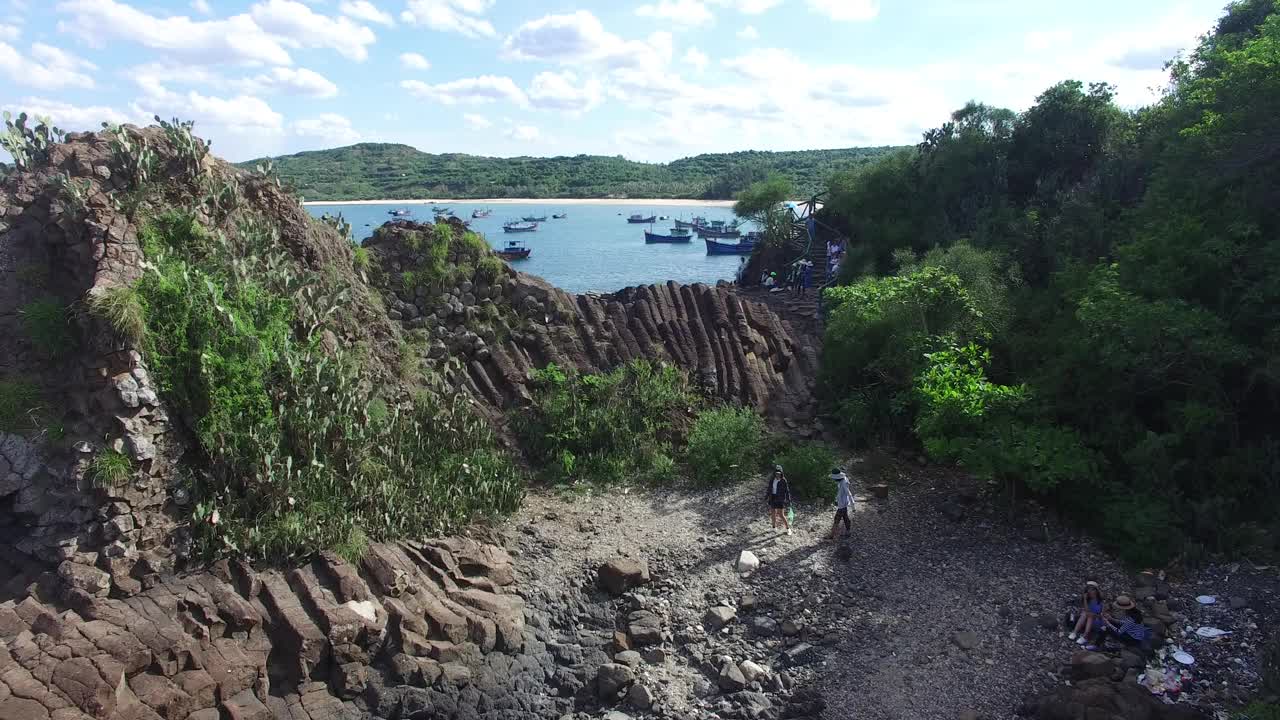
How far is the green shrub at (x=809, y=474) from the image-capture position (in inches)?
611

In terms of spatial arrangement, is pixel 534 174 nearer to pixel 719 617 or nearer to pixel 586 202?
pixel 586 202

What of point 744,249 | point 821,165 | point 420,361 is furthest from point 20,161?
point 821,165

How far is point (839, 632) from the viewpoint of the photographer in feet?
38.1

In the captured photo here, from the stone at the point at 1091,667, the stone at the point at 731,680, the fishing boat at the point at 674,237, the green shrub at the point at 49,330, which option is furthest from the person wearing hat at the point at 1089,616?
the fishing boat at the point at 674,237

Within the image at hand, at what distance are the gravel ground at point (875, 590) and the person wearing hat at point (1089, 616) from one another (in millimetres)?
197

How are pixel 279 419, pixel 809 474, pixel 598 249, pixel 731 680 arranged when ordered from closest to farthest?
pixel 731 680, pixel 279 419, pixel 809 474, pixel 598 249

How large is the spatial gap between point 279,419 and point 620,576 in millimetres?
5998

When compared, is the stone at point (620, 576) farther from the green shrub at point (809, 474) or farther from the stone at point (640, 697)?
the green shrub at point (809, 474)

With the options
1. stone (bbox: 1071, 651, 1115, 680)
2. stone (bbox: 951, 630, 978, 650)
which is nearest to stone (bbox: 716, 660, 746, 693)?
stone (bbox: 951, 630, 978, 650)

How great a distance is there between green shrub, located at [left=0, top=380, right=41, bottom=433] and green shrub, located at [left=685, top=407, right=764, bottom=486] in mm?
11308

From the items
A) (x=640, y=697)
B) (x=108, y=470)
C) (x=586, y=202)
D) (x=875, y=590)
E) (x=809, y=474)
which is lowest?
(x=640, y=697)

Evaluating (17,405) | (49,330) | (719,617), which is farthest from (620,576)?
(49,330)

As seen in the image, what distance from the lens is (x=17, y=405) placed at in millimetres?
11391

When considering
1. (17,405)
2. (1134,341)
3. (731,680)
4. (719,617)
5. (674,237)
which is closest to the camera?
(731,680)
